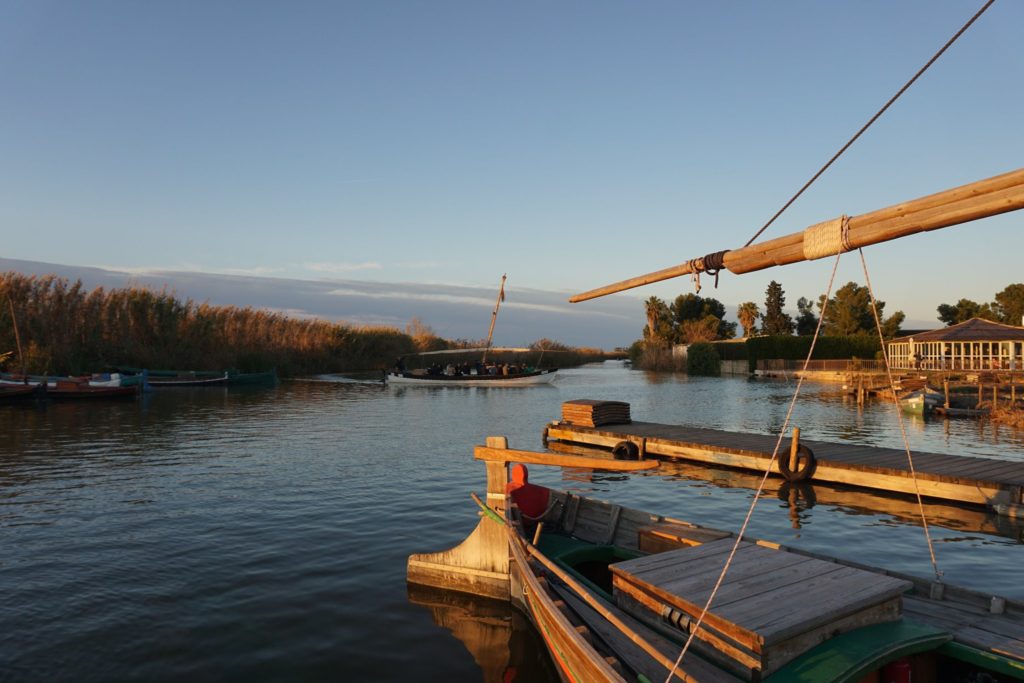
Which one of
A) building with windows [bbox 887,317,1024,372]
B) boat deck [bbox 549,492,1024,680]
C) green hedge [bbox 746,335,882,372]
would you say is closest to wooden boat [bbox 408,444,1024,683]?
boat deck [bbox 549,492,1024,680]

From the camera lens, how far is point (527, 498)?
1152 centimetres

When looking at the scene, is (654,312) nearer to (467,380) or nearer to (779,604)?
(467,380)

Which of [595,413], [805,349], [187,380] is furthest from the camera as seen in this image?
[805,349]

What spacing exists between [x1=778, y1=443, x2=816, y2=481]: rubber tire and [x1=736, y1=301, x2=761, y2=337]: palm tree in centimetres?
11209

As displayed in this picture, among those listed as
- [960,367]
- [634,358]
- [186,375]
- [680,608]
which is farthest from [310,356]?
[680,608]

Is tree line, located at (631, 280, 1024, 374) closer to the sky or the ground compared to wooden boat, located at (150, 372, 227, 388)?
closer to the sky

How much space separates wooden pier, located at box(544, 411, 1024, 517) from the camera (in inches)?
682

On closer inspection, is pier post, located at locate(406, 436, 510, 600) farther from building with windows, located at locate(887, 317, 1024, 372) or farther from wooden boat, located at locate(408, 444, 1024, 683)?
building with windows, located at locate(887, 317, 1024, 372)

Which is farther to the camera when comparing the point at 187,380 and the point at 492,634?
the point at 187,380

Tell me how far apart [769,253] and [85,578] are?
13265 millimetres

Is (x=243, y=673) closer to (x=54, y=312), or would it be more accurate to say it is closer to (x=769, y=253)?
(x=769, y=253)

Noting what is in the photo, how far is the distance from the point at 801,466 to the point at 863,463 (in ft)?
5.79

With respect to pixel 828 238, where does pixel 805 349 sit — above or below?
above

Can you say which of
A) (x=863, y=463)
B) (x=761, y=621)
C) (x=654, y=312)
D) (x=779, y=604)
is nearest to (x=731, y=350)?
(x=654, y=312)
